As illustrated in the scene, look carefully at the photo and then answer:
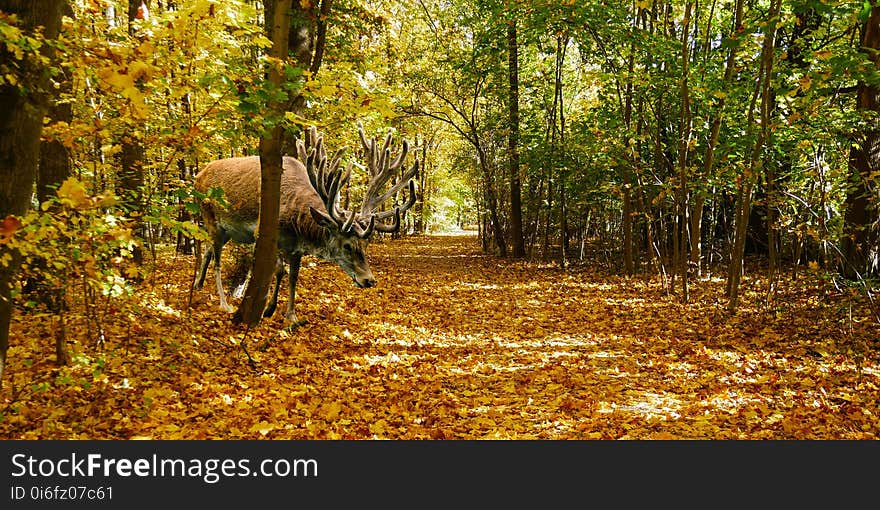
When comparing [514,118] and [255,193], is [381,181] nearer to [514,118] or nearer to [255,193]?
[255,193]

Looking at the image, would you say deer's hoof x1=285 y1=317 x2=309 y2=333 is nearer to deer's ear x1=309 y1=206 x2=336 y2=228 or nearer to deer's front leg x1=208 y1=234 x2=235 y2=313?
deer's front leg x1=208 y1=234 x2=235 y2=313

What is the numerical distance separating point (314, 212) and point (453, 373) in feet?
10.5

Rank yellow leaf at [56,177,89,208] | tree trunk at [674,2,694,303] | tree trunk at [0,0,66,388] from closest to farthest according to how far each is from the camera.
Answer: tree trunk at [0,0,66,388], yellow leaf at [56,177,89,208], tree trunk at [674,2,694,303]

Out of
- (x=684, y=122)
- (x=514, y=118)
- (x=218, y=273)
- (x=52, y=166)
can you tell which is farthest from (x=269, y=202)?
(x=514, y=118)

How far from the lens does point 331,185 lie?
8.16 meters

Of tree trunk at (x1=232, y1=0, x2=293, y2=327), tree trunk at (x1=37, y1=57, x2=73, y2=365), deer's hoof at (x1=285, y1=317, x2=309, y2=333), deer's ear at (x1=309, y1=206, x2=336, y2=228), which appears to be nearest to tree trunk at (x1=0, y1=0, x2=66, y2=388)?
tree trunk at (x1=232, y1=0, x2=293, y2=327)

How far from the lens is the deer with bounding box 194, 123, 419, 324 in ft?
26.5

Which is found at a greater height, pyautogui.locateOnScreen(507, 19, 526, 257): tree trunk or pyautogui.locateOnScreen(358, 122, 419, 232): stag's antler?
pyautogui.locateOnScreen(507, 19, 526, 257): tree trunk

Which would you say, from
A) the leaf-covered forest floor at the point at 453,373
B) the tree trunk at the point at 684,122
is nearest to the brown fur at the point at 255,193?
the leaf-covered forest floor at the point at 453,373

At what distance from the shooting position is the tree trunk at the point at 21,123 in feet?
10.8

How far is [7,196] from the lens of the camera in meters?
3.32

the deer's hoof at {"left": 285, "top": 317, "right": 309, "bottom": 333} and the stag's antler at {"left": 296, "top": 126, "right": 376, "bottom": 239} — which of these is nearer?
the stag's antler at {"left": 296, "top": 126, "right": 376, "bottom": 239}

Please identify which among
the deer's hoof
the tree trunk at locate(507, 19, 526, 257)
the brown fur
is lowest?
the deer's hoof

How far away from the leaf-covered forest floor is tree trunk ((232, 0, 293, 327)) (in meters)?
0.43
